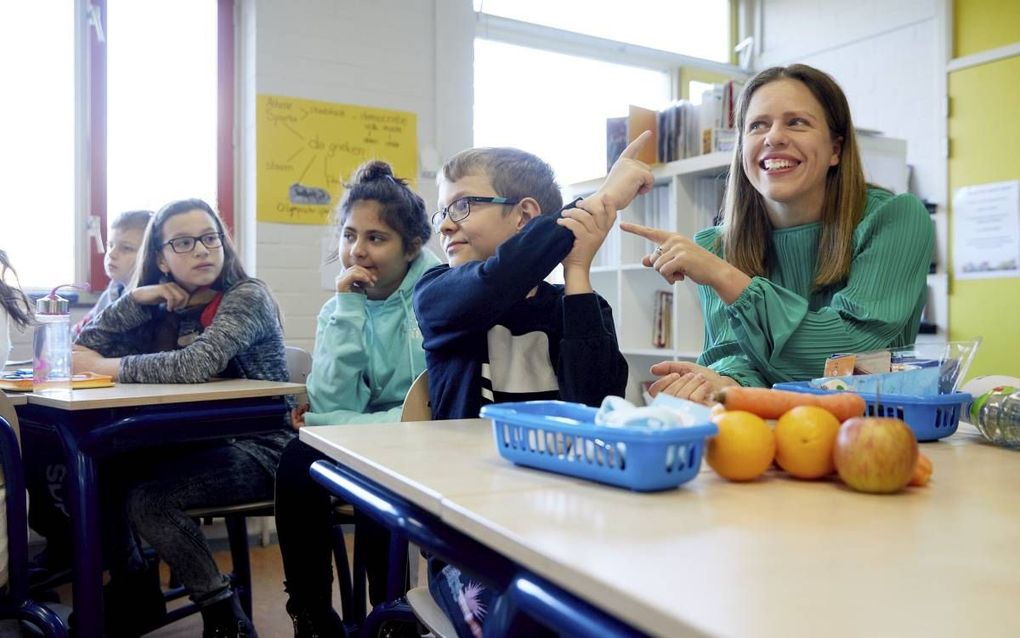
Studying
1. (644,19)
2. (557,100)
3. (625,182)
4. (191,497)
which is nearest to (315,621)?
(191,497)

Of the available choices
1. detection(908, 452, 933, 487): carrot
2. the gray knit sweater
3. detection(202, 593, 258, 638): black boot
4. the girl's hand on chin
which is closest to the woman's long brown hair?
detection(908, 452, 933, 487): carrot

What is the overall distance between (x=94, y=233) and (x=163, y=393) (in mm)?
1775

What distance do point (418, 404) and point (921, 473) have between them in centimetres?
84

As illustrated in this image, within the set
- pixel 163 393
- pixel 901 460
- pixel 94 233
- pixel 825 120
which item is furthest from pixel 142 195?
pixel 901 460

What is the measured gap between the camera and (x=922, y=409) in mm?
958

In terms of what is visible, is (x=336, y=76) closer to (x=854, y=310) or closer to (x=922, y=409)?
(x=854, y=310)

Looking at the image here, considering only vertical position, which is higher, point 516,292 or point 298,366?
point 516,292

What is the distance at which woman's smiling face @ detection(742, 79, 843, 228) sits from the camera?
1.50 m

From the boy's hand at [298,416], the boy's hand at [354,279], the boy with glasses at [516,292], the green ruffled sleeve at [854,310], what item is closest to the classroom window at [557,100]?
the boy's hand at [354,279]

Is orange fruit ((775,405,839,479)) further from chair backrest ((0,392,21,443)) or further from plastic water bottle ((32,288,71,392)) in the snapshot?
plastic water bottle ((32,288,71,392))

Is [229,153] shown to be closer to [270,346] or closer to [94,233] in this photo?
[94,233]

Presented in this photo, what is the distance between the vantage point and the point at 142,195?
11.0ft

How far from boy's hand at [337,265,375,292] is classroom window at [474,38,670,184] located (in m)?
2.20

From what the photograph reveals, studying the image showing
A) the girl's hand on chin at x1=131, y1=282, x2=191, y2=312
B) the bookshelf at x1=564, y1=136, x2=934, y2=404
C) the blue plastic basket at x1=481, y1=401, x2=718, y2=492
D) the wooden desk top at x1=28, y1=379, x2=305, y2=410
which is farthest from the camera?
the bookshelf at x1=564, y1=136, x2=934, y2=404
